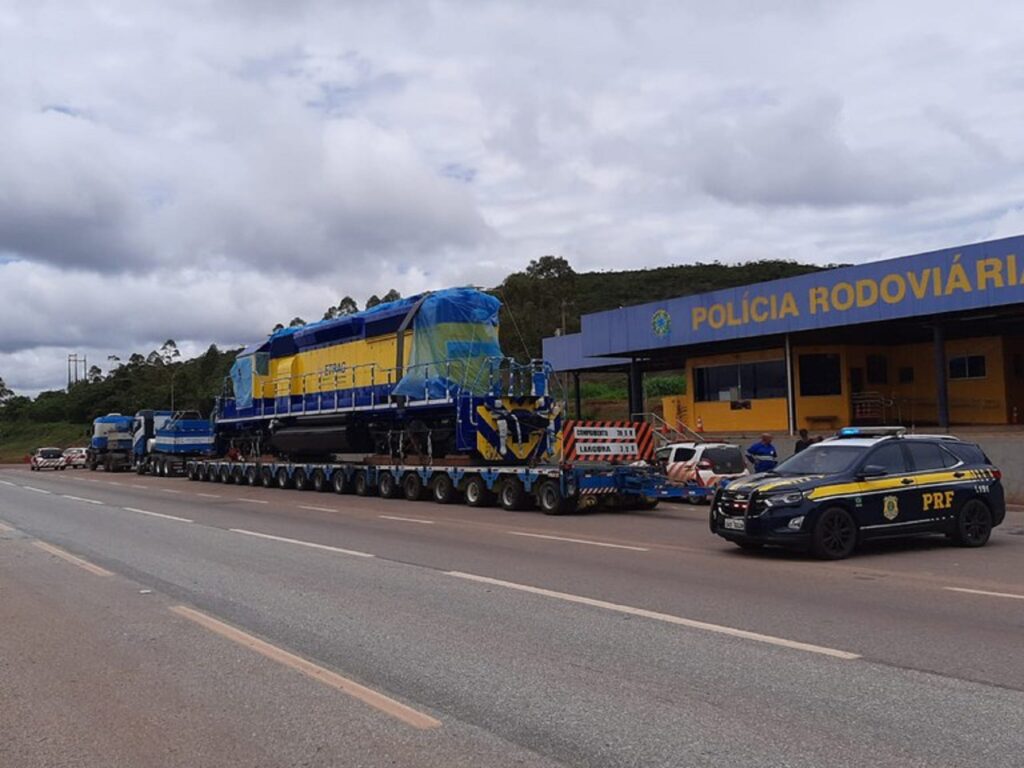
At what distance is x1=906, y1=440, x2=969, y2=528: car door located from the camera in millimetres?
13266

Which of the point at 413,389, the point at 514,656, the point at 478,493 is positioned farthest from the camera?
the point at 413,389

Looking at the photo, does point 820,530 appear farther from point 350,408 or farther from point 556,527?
point 350,408

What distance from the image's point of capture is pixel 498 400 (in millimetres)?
22719

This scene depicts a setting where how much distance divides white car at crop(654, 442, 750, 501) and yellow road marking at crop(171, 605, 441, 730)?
14.3m

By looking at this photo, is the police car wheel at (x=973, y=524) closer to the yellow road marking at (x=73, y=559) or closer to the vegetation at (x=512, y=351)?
the yellow road marking at (x=73, y=559)

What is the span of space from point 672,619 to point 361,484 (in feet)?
63.7

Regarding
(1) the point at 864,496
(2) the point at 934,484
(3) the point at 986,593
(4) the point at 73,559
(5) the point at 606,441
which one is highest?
(5) the point at 606,441

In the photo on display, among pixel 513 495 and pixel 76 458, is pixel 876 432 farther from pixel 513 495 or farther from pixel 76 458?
pixel 76 458

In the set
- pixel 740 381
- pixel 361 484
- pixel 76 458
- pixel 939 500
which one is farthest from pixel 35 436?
pixel 939 500

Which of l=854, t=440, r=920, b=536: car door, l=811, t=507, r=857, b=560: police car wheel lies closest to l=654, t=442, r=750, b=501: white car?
l=854, t=440, r=920, b=536: car door

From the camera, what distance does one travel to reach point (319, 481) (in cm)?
2962

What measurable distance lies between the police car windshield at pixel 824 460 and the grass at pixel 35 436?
10188 centimetres

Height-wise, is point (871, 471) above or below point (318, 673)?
above

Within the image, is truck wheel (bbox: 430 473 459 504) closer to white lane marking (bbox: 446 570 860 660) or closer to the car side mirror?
white lane marking (bbox: 446 570 860 660)
